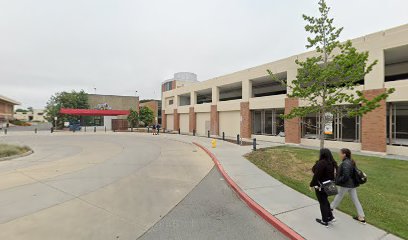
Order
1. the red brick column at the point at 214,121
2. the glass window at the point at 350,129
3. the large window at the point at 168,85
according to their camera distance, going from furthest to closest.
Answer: the large window at the point at 168,85, the red brick column at the point at 214,121, the glass window at the point at 350,129

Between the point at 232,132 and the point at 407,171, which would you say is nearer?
the point at 407,171

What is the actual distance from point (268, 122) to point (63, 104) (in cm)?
4473

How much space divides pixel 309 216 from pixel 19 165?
1329 cm

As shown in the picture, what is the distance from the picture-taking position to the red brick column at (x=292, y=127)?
61.4 ft

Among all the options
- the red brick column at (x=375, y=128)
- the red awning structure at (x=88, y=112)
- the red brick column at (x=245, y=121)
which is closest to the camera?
the red brick column at (x=375, y=128)

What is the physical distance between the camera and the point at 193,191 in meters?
6.92

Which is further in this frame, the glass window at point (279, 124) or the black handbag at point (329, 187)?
the glass window at point (279, 124)

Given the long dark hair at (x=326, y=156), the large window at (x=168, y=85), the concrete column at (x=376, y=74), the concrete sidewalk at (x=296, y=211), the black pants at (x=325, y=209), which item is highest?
the large window at (x=168, y=85)

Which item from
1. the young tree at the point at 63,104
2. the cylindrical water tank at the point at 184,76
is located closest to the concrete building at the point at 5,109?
the young tree at the point at 63,104

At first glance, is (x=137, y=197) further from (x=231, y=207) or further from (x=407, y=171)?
(x=407, y=171)

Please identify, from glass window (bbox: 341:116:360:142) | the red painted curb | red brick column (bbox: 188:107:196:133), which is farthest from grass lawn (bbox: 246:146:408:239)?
red brick column (bbox: 188:107:196:133)

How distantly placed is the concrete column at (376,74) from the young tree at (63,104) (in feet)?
165

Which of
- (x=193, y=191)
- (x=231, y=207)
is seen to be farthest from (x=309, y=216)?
(x=193, y=191)

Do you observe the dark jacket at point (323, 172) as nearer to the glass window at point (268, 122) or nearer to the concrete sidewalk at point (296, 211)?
the concrete sidewalk at point (296, 211)
